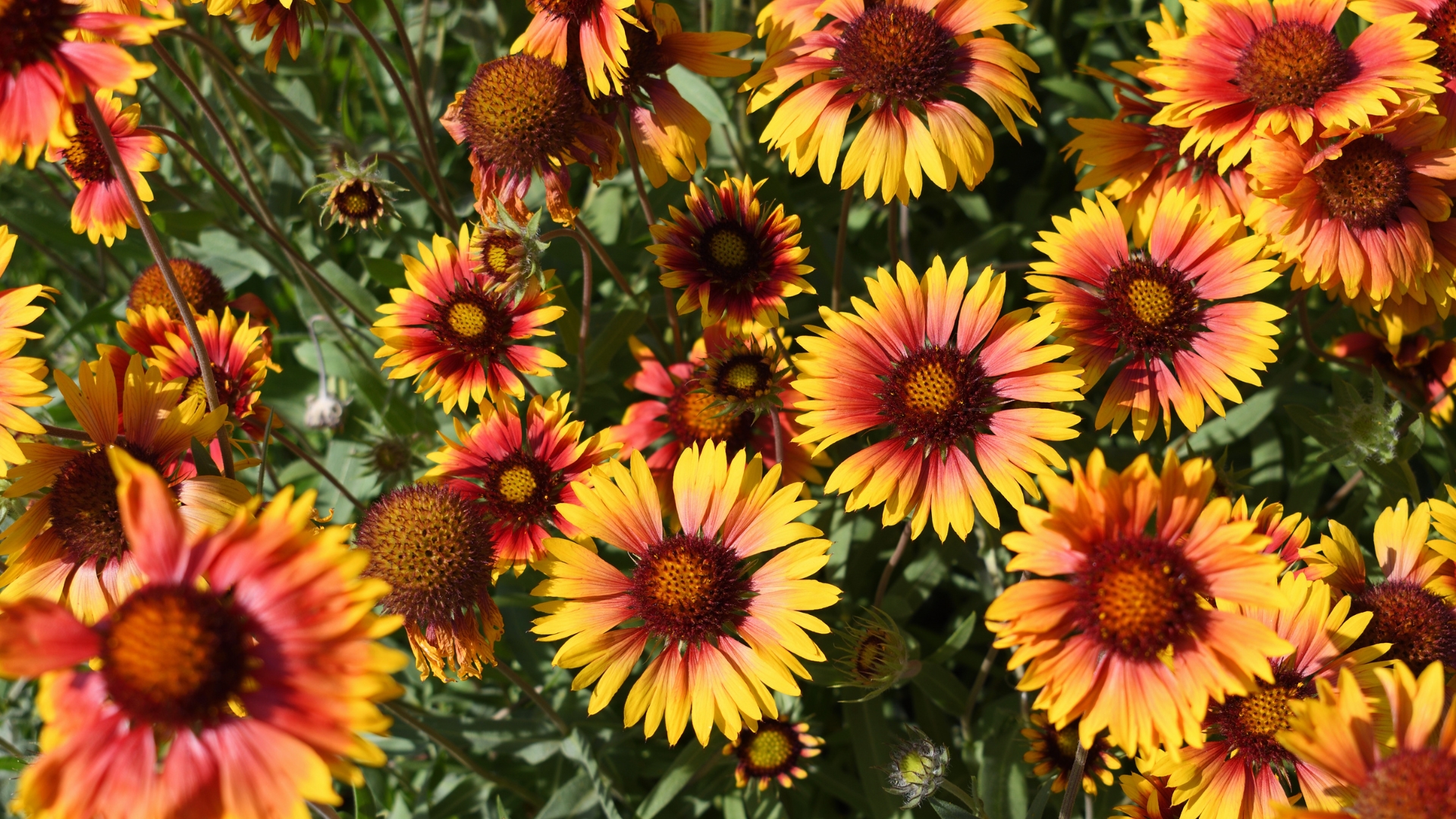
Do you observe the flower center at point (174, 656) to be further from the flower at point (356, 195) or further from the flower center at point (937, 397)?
the flower center at point (937, 397)

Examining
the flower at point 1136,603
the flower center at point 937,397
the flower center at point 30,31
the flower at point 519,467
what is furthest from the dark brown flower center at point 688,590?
the flower center at point 30,31

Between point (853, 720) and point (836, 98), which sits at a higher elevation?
point (836, 98)

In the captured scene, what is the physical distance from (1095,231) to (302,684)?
1872 mm

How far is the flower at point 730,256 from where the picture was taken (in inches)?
86.3

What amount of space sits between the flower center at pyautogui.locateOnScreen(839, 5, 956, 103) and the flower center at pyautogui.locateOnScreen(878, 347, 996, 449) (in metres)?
0.67

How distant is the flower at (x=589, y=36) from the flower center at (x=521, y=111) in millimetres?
40

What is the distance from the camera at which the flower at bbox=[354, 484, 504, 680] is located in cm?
188

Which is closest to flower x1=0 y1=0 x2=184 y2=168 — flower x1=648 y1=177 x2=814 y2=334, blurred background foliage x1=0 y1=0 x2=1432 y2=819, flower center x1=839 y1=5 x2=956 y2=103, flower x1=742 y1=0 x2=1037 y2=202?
blurred background foliage x1=0 y1=0 x2=1432 y2=819

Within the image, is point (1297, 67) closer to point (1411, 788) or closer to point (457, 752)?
point (1411, 788)

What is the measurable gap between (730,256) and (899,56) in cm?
63

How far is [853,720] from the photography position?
253 centimetres

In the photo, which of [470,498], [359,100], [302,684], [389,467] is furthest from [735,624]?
[359,100]

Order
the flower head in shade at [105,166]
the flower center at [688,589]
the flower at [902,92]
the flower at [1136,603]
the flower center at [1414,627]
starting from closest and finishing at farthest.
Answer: the flower at [1136,603] → the flower center at [1414,627] → the flower center at [688,589] → the flower at [902,92] → the flower head in shade at [105,166]

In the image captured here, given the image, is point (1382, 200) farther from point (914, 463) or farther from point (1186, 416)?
point (914, 463)
